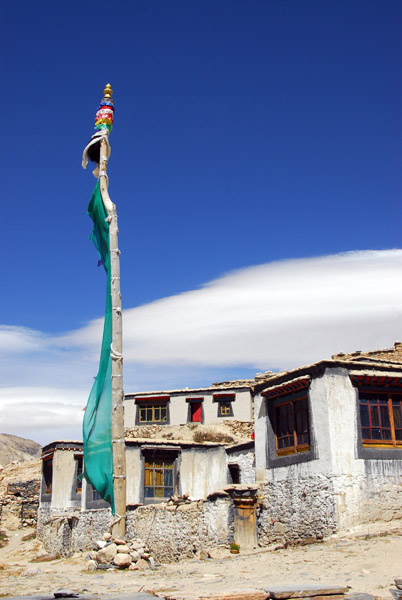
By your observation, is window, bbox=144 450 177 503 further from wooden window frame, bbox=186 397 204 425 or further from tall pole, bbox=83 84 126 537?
tall pole, bbox=83 84 126 537

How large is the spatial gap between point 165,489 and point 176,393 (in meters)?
11.3

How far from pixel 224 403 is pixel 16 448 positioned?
43133mm

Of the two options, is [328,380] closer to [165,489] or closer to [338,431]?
[338,431]

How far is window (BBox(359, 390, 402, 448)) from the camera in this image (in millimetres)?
14844

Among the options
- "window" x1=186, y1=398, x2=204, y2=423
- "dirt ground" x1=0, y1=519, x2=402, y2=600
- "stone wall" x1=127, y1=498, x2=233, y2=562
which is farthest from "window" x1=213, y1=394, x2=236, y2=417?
"dirt ground" x1=0, y1=519, x2=402, y2=600

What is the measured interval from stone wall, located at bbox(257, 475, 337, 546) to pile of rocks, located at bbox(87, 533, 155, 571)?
452 centimetres

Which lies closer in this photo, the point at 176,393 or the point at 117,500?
the point at 117,500

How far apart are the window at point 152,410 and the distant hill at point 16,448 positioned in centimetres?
3068

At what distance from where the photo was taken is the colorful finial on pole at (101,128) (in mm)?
14742

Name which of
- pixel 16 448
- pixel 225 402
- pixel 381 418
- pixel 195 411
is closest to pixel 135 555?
pixel 381 418

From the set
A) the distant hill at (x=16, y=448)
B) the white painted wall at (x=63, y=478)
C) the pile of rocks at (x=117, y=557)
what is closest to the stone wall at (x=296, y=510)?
the pile of rocks at (x=117, y=557)

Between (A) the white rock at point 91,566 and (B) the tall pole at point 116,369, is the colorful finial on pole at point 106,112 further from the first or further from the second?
(A) the white rock at point 91,566

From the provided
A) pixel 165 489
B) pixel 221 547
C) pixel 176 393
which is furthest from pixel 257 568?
pixel 176 393

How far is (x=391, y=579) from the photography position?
9.01 m
